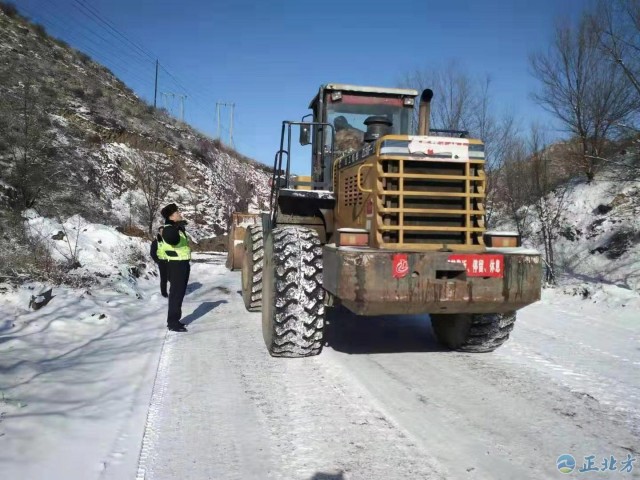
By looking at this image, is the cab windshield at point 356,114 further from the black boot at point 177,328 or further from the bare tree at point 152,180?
the bare tree at point 152,180

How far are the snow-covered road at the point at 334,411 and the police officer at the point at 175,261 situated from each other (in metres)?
0.29

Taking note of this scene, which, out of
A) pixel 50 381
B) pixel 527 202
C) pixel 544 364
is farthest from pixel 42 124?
pixel 544 364

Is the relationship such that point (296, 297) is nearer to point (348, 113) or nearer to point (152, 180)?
point (348, 113)

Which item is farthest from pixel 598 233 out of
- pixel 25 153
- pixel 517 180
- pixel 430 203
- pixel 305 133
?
pixel 25 153

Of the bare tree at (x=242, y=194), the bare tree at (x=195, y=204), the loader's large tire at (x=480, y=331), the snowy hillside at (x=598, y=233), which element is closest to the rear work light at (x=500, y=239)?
the loader's large tire at (x=480, y=331)

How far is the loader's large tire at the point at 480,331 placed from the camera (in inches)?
202

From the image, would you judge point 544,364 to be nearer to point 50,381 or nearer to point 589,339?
point 589,339

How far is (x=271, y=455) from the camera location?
116 inches

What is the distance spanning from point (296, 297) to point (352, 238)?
80 cm

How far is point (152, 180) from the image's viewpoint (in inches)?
765

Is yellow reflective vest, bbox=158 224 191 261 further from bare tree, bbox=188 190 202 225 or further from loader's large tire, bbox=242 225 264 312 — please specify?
bare tree, bbox=188 190 202 225

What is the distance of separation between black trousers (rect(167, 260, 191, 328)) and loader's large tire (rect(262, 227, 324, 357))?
5.95 feet

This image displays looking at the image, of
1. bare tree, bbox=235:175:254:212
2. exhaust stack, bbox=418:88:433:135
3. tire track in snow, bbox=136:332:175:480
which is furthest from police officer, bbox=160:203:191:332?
bare tree, bbox=235:175:254:212

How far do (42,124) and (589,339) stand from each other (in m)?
16.4
